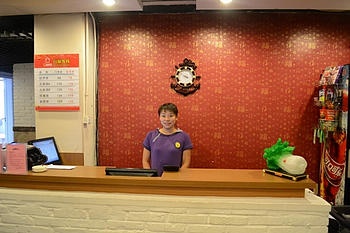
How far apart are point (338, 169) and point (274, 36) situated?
1.48 metres

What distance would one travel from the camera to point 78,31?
292 cm

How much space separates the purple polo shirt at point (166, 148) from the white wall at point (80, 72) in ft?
2.94

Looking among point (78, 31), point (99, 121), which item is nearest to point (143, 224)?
point (99, 121)

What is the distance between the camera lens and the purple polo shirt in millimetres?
2414

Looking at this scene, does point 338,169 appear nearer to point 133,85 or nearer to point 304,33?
point 304,33

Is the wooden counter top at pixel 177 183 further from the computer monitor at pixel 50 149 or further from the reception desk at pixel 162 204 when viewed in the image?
the computer monitor at pixel 50 149

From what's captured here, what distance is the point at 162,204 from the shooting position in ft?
4.58

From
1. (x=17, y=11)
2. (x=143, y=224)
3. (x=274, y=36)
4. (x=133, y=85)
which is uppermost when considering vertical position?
(x=17, y=11)

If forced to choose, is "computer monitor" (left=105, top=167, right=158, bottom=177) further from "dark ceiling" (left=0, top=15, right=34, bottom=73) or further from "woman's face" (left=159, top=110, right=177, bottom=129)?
"dark ceiling" (left=0, top=15, right=34, bottom=73)

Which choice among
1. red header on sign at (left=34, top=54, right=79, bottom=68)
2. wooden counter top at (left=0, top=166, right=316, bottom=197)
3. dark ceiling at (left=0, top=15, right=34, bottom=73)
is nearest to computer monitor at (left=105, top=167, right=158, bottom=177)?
wooden counter top at (left=0, top=166, right=316, bottom=197)

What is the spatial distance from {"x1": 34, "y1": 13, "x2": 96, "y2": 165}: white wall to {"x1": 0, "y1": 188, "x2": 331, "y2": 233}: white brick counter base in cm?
150

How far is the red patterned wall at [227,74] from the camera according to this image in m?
2.94

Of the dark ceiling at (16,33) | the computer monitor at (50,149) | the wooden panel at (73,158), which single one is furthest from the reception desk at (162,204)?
the dark ceiling at (16,33)

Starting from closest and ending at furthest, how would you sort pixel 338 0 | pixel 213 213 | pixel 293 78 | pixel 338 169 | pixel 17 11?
1. pixel 213 213
2. pixel 338 0
3. pixel 338 169
4. pixel 17 11
5. pixel 293 78
